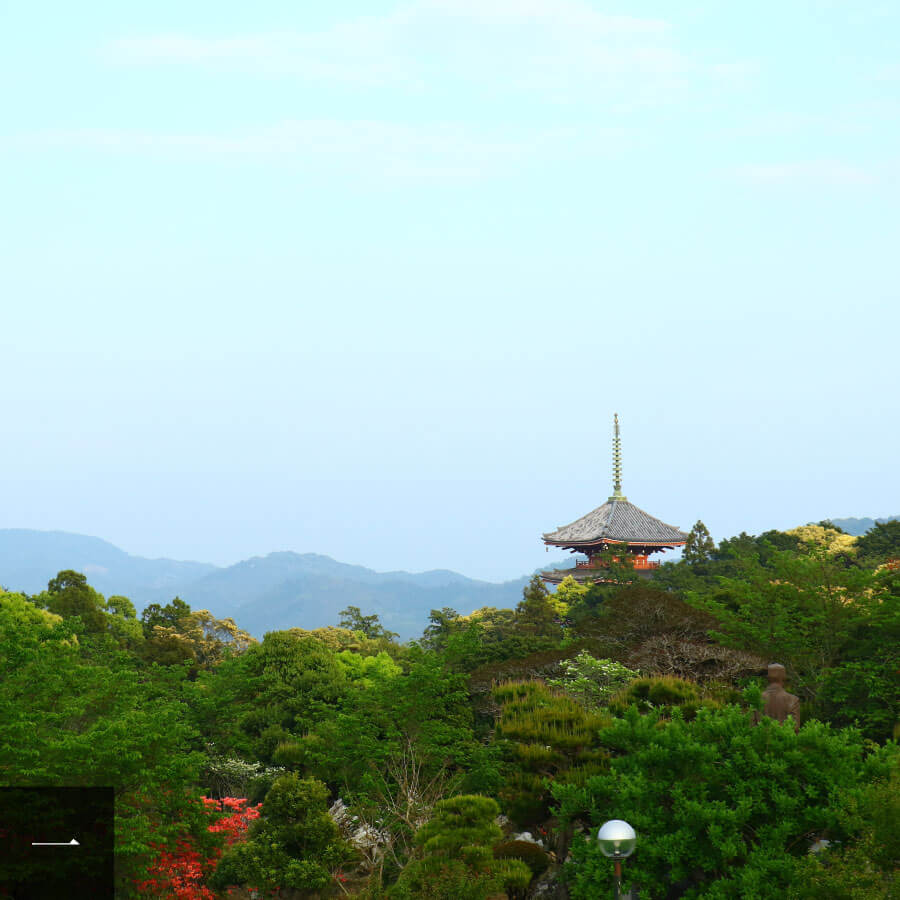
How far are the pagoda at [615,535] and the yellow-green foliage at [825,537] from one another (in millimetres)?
6807

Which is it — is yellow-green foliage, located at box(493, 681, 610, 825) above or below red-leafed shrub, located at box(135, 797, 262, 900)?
above

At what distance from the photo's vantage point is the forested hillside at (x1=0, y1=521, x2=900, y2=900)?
1242cm

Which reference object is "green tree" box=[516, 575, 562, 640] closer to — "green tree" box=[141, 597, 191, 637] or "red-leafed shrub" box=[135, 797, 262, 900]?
"green tree" box=[141, 597, 191, 637]

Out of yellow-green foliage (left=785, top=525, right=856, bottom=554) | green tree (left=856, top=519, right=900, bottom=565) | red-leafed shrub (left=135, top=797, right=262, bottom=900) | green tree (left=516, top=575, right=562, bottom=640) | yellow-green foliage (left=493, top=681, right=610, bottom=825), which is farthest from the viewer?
yellow-green foliage (left=785, top=525, right=856, bottom=554)

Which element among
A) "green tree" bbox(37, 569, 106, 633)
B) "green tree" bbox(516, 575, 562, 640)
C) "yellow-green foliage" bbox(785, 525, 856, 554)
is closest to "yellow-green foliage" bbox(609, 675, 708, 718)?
"green tree" bbox(516, 575, 562, 640)

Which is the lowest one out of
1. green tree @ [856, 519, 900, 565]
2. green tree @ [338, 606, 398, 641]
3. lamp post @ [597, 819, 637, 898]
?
green tree @ [338, 606, 398, 641]

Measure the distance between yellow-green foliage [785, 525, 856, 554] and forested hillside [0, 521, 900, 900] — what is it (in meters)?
22.4

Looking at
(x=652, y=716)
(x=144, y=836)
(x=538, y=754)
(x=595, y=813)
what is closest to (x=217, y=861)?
(x=144, y=836)

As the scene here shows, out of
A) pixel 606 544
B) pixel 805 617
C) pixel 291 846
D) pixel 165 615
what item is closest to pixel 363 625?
pixel 165 615

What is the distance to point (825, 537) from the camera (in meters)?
51.6

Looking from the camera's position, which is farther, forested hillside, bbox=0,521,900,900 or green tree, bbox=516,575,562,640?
green tree, bbox=516,575,562,640

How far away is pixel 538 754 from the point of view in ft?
51.1

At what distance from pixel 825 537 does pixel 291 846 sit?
140 ft

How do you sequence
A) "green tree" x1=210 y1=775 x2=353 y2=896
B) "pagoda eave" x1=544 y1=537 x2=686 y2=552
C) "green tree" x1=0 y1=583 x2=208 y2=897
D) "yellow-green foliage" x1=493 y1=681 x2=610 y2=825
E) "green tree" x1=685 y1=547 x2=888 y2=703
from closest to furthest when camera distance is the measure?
1. "green tree" x1=0 y1=583 x2=208 y2=897
2. "green tree" x1=210 y1=775 x2=353 y2=896
3. "yellow-green foliage" x1=493 y1=681 x2=610 y2=825
4. "green tree" x1=685 y1=547 x2=888 y2=703
5. "pagoda eave" x1=544 y1=537 x2=686 y2=552
